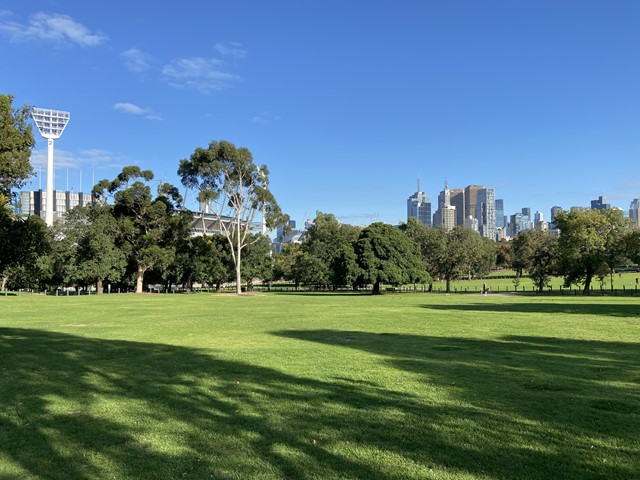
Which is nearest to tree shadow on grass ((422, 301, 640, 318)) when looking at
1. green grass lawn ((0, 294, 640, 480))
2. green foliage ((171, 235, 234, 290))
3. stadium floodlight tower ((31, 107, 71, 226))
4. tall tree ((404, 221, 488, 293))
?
green grass lawn ((0, 294, 640, 480))

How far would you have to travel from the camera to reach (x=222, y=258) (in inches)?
2840

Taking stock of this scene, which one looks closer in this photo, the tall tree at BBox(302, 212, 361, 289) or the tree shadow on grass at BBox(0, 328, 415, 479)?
the tree shadow on grass at BBox(0, 328, 415, 479)

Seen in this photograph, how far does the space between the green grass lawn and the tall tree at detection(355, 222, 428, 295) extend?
142 ft

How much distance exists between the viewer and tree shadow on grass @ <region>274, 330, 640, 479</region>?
16.8 feet

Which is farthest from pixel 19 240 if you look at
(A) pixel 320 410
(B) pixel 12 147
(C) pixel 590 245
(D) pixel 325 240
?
(D) pixel 325 240

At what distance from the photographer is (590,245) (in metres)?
56.2

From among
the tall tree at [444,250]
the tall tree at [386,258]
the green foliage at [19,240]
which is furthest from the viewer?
the tall tree at [444,250]

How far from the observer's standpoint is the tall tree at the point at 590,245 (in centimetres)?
5547

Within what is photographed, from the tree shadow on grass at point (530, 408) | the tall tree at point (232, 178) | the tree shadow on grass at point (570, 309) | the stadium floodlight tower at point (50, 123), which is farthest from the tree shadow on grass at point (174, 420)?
the stadium floodlight tower at point (50, 123)

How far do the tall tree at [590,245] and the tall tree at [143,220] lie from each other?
49.7m

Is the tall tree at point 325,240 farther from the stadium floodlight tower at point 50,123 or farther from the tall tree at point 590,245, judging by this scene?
the stadium floodlight tower at point 50,123

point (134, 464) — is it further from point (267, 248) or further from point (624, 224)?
point (267, 248)

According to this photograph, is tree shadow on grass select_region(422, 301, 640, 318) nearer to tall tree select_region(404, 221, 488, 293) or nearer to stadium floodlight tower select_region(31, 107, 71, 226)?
tall tree select_region(404, 221, 488, 293)

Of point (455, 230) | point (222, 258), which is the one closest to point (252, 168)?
point (222, 258)
